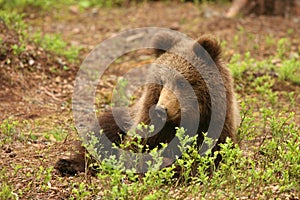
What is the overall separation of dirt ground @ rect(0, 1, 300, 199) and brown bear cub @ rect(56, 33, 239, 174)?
1.91 feet

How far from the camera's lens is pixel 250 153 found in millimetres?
5227

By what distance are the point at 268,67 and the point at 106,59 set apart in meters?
2.73

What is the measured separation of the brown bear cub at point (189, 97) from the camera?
5188 millimetres

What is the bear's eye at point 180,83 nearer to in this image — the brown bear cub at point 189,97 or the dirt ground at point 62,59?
the brown bear cub at point 189,97

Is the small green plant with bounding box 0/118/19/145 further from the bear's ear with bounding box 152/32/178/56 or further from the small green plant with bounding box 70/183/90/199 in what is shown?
the bear's ear with bounding box 152/32/178/56

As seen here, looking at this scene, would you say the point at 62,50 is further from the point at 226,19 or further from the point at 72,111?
the point at 226,19

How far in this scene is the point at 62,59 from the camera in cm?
827

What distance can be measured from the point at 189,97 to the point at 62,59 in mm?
3561

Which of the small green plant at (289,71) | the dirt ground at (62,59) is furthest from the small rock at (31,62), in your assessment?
the small green plant at (289,71)

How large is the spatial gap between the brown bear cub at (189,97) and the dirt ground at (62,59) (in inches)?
22.9

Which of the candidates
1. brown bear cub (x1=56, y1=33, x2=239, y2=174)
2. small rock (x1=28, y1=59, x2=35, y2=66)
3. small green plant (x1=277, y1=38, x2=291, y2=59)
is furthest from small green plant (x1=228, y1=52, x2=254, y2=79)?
small rock (x1=28, y1=59, x2=35, y2=66)

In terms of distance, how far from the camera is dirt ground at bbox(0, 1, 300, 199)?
518cm

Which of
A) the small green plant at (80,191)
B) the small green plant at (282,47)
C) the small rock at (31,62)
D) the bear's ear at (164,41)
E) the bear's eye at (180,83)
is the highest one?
the bear's ear at (164,41)

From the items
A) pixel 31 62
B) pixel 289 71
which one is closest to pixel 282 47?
pixel 289 71
